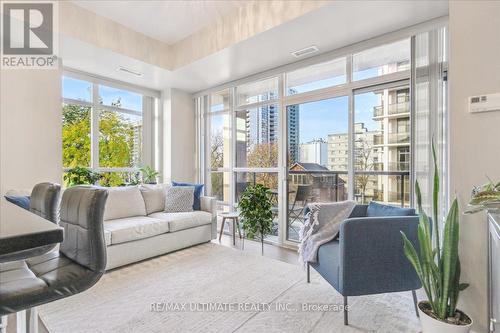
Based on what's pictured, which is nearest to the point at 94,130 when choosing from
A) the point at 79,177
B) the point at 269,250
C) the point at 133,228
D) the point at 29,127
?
the point at 79,177

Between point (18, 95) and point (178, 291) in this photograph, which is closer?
point (178, 291)

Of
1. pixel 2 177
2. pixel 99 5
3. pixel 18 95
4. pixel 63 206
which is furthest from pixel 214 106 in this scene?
pixel 63 206

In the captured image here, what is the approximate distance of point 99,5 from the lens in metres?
3.07

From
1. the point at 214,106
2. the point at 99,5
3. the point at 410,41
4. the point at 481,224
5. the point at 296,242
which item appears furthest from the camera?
the point at 214,106

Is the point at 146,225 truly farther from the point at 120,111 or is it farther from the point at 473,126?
the point at 473,126

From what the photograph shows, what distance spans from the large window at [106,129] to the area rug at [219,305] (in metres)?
2.22

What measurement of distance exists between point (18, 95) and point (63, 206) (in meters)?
2.89

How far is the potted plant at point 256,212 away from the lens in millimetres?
3627

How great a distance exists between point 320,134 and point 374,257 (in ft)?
6.90

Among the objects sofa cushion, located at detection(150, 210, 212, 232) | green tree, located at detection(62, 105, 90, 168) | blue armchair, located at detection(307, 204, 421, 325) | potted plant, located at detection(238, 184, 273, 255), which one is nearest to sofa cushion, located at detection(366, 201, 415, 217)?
blue armchair, located at detection(307, 204, 421, 325)

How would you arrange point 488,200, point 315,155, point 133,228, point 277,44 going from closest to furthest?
point 488,200 < point 133,228 < point 277,44 < point 315,155

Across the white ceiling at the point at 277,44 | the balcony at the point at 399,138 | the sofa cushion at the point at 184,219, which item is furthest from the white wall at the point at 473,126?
the sofa cushion at the point at 184,219

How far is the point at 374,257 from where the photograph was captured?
6.06 ft

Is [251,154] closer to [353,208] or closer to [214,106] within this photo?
[214,106]
